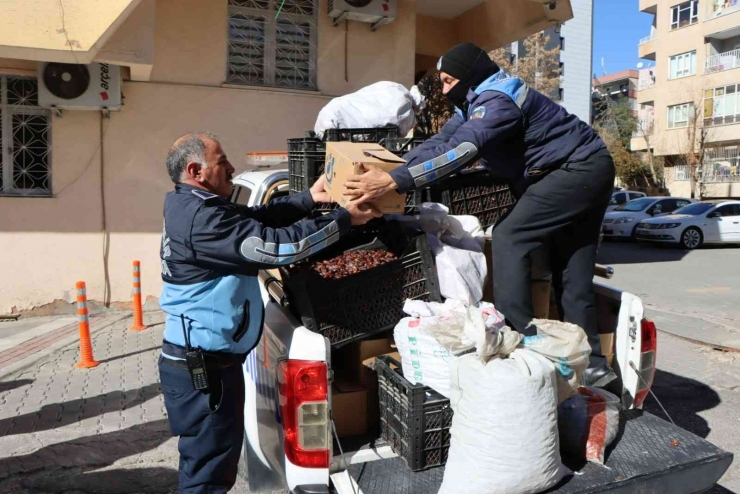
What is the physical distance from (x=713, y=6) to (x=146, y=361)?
1542 inches

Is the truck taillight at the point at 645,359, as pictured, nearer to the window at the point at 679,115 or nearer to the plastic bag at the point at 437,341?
the plastic bag at the point at 437,341

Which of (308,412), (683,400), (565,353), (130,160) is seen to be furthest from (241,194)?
(683,400)

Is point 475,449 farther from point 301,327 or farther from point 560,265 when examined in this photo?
point 560,265

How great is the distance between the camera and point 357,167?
260cm

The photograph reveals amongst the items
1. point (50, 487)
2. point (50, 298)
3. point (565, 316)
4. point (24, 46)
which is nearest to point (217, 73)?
point (24, 46)

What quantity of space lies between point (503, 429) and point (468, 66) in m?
1.78

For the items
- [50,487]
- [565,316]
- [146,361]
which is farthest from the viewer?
[146,361]

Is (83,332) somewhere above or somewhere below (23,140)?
below

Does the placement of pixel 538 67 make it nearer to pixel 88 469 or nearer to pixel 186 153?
pixel 88 469

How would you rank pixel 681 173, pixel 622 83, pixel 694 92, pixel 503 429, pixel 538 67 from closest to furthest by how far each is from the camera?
pixel 503 429 → pixel 538 67 → pixel 694 92 → pixel 681 173 → pixel 622 83

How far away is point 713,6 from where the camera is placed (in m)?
34.9

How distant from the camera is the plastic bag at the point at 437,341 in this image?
2381 millimetres

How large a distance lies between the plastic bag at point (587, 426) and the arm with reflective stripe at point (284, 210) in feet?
5.25

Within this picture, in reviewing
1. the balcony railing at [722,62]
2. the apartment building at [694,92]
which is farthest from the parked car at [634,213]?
the balcony railing at [722,62]
